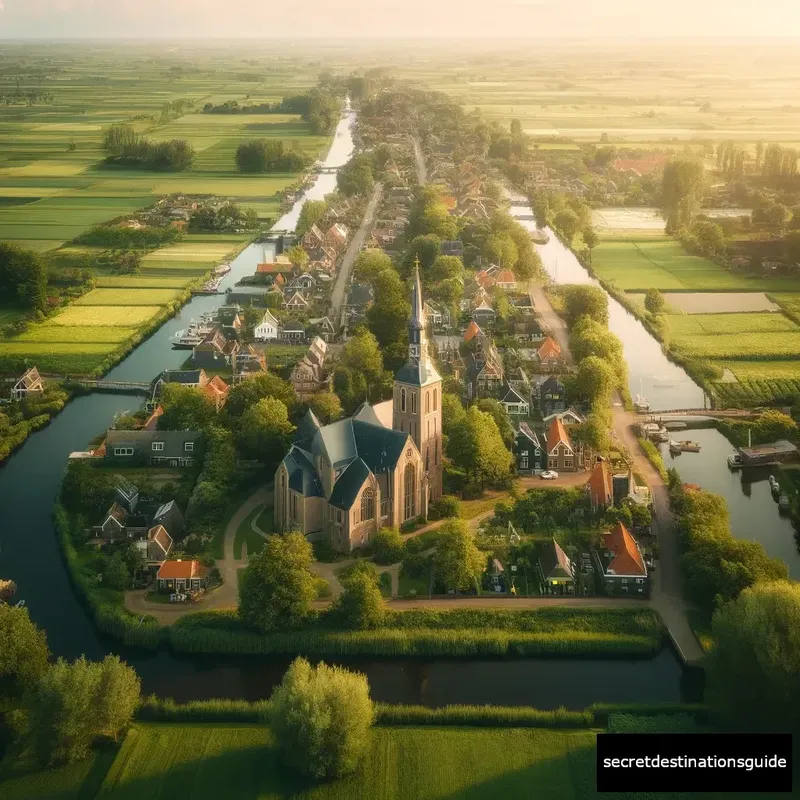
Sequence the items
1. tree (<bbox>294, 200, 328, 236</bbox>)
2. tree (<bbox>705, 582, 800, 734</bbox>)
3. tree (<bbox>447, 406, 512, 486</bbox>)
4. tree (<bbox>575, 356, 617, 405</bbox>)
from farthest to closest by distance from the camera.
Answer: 1. tree (<bbox>294, 200, 328, 236</bbox>)
2. tree (<bbox>575, 356, 617, 405</bbox>)
3. tree (<bbox>447, 406, 512, 486</bbox>)
4. tree (<bbox>705, 582, 800, 734</bbox>)

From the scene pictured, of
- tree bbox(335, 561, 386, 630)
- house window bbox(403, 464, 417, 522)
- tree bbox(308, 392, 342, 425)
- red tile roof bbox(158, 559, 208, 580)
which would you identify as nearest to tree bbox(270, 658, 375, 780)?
tree bbox(335, 561, 386, 630)

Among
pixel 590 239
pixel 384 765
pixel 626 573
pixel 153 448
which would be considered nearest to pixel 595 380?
pixel 626 573

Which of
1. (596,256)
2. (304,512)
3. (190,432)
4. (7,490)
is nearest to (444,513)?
(304,512)

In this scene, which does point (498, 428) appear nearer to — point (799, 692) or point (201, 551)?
point (201, 551)

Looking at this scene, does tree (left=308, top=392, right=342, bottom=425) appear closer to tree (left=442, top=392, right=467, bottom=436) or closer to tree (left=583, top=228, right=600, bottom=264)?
tree (left=442, top=392, right=467, bottom=436)

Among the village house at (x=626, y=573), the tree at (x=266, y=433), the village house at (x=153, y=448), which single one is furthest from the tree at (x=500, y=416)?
the village house at (x=153, y=448)
